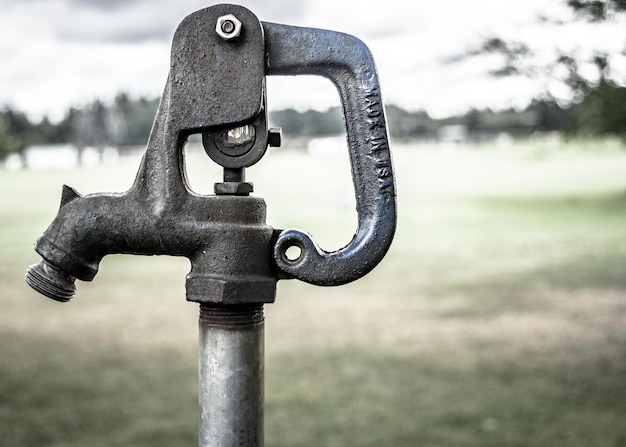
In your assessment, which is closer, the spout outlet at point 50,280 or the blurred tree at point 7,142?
the spout outlet at point 50,280

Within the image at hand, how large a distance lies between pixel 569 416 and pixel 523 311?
10.0 feet

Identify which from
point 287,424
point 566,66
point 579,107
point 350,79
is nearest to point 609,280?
point 579,107

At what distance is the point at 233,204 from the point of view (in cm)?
141

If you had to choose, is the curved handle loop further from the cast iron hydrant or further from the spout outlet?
the spout outlet

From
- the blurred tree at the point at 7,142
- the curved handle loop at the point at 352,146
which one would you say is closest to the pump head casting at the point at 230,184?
the curved handle loop at the point at 352,146

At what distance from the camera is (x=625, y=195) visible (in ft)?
61.3

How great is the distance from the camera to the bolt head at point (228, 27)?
4.41 ft

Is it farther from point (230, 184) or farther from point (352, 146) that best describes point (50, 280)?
point (352, 146)

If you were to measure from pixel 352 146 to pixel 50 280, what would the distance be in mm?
555

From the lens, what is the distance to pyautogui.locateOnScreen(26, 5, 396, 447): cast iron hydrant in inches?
54.0

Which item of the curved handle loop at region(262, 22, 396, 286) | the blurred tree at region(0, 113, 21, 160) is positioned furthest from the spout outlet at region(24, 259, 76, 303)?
the blurred tree at region(0, 113, 21, 160)

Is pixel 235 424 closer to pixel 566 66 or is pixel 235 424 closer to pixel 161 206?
pixel 161 206

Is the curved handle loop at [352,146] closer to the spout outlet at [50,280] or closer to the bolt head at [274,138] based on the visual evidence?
the bolt head at [274,138]

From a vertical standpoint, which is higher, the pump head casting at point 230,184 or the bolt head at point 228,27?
the bolt head at point 228,27
